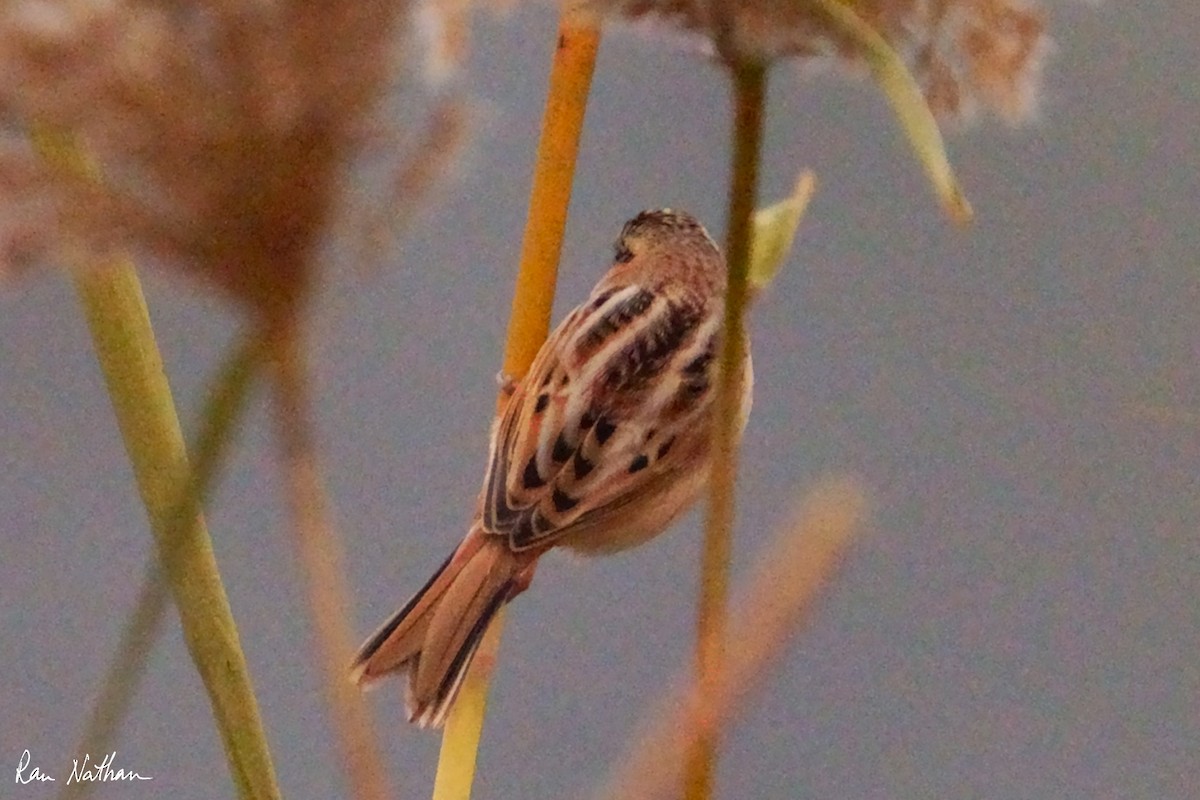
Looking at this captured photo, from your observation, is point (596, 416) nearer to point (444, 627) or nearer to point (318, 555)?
point (444, 627)

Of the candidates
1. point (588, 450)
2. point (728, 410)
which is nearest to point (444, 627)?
point (588, 450)

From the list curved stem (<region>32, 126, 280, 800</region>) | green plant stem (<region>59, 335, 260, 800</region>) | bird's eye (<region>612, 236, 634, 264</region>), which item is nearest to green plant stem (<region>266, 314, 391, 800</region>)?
green plant stem (<region>59, 335, 260, 800</region>)

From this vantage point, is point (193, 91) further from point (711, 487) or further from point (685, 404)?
point (685, 404)

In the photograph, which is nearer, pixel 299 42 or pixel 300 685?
pixel 299 42

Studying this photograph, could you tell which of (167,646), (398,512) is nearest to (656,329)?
(398,512)

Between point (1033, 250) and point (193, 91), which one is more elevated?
point (1033, 250)

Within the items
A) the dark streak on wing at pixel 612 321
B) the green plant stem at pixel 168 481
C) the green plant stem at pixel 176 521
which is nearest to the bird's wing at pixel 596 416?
the dark streak on wing at pixel 612 321

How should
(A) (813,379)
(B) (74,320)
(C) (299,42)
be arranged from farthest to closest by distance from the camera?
(A) (813,379) < (B) (74,320) < (C) (299,42)
